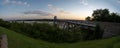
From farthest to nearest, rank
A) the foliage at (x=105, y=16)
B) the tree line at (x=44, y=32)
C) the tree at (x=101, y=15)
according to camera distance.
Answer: the tree at (x=101, y=15) → the foliage at (x=105, y=16) → the tree line at (x=44, y=32)

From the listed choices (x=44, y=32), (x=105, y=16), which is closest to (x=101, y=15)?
(x=105, y=16)

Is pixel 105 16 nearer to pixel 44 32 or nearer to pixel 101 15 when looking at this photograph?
pixel 101 15

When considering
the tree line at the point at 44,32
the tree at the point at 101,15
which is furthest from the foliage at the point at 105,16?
the tree line at the point at 44,32

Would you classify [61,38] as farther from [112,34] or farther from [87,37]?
[112,34]

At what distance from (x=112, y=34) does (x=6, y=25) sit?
8.50m

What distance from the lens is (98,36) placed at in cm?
1762

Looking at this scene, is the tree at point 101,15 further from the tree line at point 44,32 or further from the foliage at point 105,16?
the tree line at point 44,32

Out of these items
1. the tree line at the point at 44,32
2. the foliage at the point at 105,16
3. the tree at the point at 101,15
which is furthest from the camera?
the tree at the point at 101,15

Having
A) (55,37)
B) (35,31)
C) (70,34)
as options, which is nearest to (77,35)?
(70,34)

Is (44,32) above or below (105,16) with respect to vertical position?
below

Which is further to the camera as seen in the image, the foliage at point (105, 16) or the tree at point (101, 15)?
the tree at point (101, 15)

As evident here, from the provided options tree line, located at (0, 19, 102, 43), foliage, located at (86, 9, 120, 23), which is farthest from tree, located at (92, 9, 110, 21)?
tree line, located at (0, 19, 102, 43)

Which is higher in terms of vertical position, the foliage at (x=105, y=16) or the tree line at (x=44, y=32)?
the foliage at (x=105, y=16)

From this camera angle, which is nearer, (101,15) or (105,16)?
(105,16)
